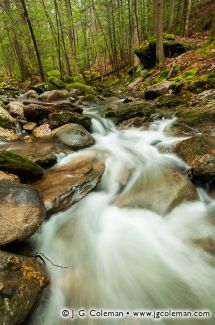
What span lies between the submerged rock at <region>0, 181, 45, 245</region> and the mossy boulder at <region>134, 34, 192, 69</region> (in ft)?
49.8

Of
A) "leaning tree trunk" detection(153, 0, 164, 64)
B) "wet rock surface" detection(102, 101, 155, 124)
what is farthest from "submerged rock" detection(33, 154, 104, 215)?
"leaning tree trunk" detection(153, 0, 164, 64)

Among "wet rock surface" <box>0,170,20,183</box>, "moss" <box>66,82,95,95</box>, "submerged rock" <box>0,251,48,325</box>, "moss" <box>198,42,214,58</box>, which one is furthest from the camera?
"moss" <box>66,82,95,95</box>

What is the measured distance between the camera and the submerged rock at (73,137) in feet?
20.8

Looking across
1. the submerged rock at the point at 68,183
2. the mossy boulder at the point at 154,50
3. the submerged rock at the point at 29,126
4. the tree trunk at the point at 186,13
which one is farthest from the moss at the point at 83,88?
the submerged rock at the point at 68,183

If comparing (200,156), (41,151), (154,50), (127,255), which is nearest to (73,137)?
(41,151)

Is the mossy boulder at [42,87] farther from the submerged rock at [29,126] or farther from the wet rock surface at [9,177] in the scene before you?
the wet rock surface at [9,177]

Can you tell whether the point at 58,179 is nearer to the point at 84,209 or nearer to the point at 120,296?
the point at 84,209

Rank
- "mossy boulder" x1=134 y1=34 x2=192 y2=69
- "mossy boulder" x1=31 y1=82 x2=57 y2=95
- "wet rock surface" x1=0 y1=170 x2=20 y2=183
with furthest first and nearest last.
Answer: "mossy boulder" x1=134 y1=34 x2=192 y2=69 < "mossy boulder" x1=31 y1=82 x2=57 y2=95 < "wet rock surface" x1=0 y1=170 x2=20 y2=183

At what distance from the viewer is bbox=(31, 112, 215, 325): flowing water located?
2812 mm

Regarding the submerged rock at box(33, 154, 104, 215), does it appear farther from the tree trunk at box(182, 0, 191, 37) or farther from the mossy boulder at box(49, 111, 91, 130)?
the tree trunk at box(182, 0, 191, 37)

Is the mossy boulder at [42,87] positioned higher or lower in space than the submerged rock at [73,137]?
lower

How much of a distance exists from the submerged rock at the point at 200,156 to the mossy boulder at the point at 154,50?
12.4 meters

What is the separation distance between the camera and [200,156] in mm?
4652

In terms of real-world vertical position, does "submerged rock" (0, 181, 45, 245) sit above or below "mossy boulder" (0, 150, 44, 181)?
above
